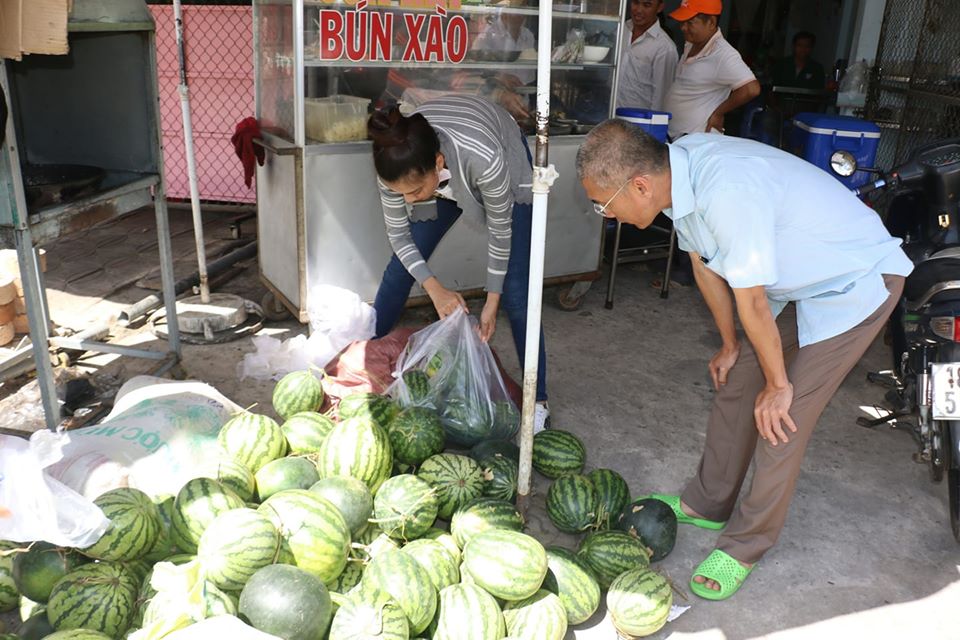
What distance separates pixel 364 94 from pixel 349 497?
9.26 feet

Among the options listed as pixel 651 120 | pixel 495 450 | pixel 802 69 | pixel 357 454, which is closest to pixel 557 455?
pixel 495 450

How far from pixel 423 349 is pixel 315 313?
1160mm

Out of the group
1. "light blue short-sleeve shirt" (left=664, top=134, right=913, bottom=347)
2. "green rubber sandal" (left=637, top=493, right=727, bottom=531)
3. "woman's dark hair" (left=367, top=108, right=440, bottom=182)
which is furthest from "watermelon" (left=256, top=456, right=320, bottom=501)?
"light blue short-sleeve shirt" (left=664, top=134, right=913, bottom=347)

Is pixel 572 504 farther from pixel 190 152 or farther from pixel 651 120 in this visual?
pixel 190 152

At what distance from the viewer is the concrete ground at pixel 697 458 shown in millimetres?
2701

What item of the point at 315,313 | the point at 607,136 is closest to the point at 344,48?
the point at 315,313

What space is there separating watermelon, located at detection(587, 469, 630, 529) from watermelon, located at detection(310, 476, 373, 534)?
870 millimetres

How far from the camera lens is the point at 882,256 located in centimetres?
249

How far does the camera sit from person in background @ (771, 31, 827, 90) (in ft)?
27.4

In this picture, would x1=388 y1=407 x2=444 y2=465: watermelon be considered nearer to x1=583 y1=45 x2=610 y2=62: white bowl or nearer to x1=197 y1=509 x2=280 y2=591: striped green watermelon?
x1=197 y1=509 x2=280 y2=591: striped green watermelon

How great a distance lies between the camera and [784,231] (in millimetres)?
2393

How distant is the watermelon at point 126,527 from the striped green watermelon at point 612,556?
1391 mm

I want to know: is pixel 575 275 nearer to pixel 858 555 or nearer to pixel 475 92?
pixel 475 92

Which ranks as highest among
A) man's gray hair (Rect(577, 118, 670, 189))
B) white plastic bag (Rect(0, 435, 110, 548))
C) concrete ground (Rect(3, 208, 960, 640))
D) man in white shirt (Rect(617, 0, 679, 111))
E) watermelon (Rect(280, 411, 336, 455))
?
man in white shirt (Rect(617, 0, 679, 111))
